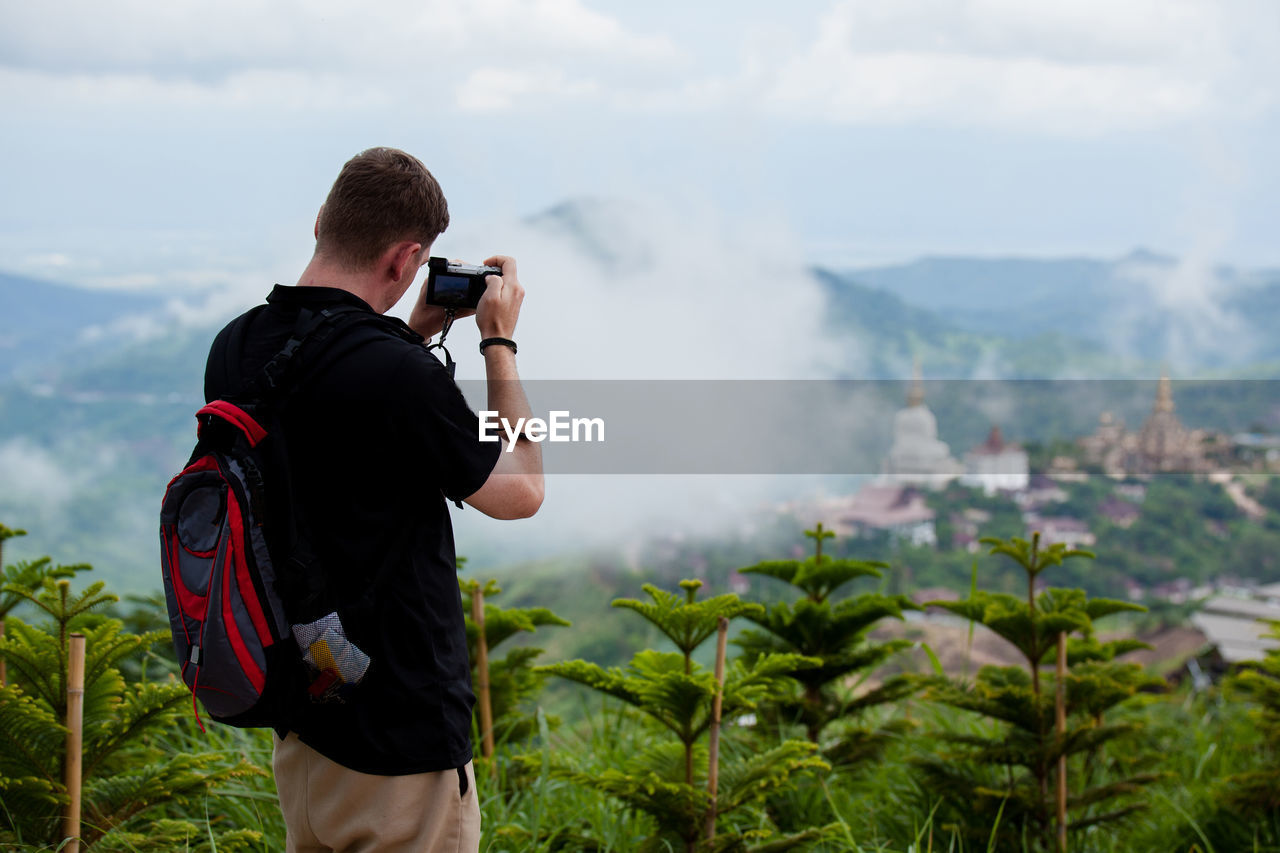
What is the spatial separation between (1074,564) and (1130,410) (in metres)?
28.7

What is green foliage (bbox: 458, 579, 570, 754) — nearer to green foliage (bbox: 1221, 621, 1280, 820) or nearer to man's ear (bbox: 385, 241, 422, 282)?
man's ear (bbox: 385, 241, 422, 282)

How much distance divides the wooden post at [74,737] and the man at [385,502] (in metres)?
0.68

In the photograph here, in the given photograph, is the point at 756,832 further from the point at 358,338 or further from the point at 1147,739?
the point at 1147,739

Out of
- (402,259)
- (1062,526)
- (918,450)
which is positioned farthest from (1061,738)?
(918,450)

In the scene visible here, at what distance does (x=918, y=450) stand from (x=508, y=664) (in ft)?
195

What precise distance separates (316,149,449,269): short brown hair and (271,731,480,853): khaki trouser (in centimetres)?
80

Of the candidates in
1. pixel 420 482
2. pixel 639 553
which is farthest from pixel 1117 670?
pixel 639 553

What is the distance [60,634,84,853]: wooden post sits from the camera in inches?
86.6

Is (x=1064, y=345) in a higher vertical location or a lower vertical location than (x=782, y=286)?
lower

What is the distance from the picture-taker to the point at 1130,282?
397ft

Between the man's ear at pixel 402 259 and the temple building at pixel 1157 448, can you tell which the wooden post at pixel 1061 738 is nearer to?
the man's ear at pixel 402 259

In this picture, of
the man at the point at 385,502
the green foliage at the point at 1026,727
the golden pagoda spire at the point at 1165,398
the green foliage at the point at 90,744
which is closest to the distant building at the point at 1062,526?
the golden pagoda spire at the point at 1165,398

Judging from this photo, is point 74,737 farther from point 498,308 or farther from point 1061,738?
point 1061,738

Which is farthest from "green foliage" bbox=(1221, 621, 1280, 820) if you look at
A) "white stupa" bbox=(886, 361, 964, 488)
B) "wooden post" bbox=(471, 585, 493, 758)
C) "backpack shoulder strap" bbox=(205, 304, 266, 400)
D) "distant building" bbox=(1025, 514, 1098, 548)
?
"white stupa" bbox=(886, 361, 964, 488)
